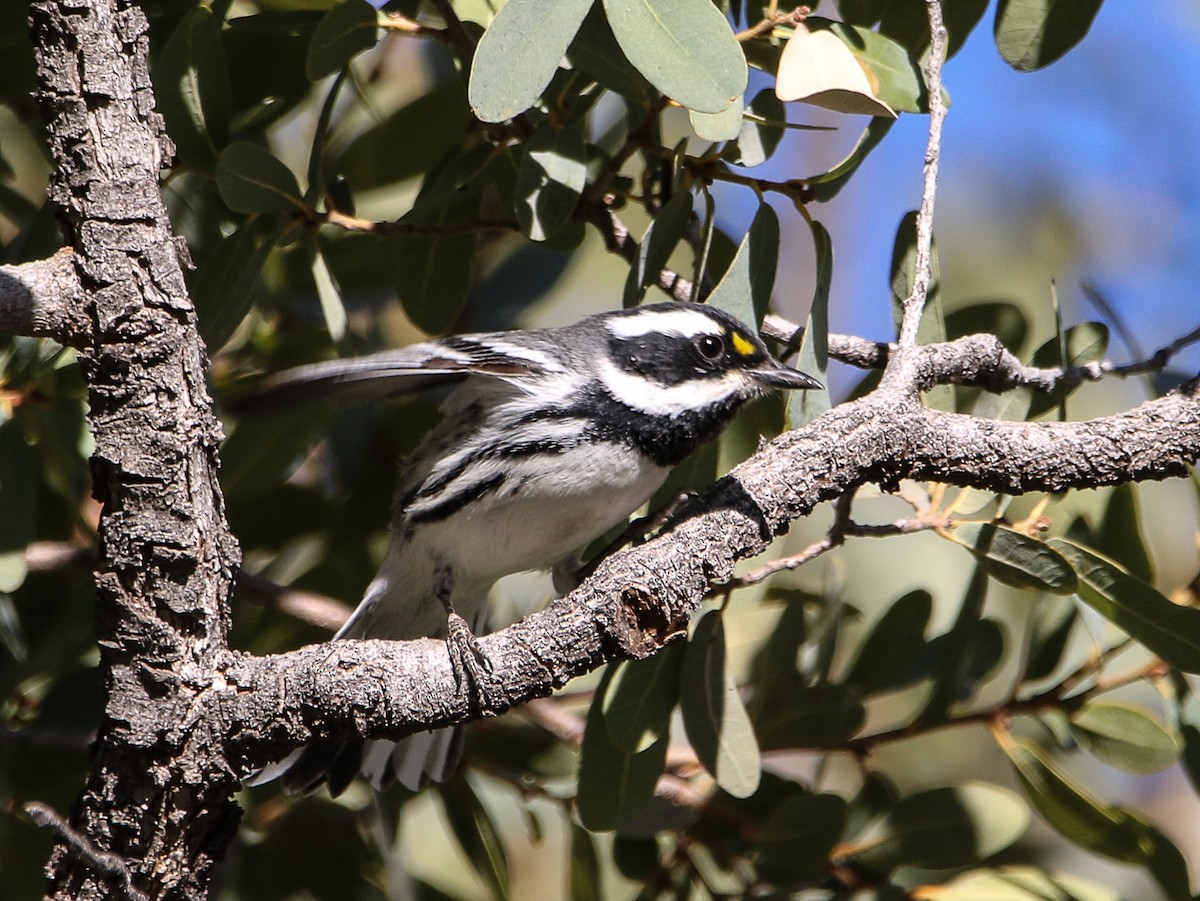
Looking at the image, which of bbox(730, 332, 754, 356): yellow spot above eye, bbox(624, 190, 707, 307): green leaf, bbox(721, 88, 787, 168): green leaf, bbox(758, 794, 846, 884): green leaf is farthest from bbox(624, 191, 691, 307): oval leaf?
bbox(758, 794, 846, 884): green leaf

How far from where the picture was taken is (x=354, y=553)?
3.67m

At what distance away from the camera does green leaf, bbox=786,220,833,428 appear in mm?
2598

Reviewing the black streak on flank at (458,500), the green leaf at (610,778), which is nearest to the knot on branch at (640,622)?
the green leaf at (610,778)

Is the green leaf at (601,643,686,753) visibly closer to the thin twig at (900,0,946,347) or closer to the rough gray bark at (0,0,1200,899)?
the rough gray bark at (0,0,1200,899)

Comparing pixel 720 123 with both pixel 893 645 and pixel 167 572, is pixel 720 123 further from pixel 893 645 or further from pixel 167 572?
pixel 893 645

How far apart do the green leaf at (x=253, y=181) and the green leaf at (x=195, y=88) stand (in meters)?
0.10

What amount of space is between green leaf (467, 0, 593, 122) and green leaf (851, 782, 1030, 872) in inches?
74.1

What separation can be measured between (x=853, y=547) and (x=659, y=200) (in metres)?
2.12

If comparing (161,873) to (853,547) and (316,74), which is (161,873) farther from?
(853,547)

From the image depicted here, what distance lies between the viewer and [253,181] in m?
2.62

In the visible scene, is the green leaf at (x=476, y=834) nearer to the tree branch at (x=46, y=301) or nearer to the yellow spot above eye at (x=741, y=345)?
the yellow spot above eye at (x=741, y=345)

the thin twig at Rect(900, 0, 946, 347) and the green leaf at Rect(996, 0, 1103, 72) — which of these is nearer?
the thin twig at Rect(900, 0, 946, 347)

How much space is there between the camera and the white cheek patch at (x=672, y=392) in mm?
3244

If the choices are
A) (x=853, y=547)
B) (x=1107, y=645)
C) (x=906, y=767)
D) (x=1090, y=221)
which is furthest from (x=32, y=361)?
(x=1090, y=221)
